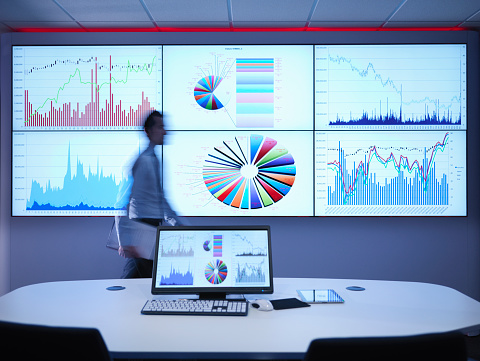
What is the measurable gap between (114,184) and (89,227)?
480 mm

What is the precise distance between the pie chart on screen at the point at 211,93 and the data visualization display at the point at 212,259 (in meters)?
1.90

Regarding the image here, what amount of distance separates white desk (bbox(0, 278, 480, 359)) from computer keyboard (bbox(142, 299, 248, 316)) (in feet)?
0.11

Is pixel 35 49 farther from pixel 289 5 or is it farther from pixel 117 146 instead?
pixel 289 5

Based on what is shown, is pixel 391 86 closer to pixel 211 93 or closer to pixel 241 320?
pixel 211 93

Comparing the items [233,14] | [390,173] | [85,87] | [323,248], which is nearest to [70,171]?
[85,87]

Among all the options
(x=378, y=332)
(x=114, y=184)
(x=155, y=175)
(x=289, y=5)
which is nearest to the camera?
(x=378, y=332)

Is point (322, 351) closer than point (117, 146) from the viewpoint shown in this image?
Yes

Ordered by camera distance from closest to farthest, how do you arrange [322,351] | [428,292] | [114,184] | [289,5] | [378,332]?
1. [322,351]
2. [378,332]
3. [428,292]
4. [289,5]
5. [114,184]

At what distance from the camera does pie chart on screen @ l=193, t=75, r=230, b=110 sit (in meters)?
3.55

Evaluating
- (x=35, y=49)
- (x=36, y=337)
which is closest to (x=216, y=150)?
(x=35, y=49)

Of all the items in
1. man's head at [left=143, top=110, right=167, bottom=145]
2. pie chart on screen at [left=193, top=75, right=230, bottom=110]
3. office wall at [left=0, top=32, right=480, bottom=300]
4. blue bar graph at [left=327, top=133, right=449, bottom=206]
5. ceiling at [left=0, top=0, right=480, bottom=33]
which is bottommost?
office wall at [left=0, top=32, right=480, bottom=300]

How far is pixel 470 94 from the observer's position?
3576mm

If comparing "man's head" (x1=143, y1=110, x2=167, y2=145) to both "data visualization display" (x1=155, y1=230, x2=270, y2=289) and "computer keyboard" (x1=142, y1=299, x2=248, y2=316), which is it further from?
"computer keyboard" (x1=142, y1=299, x2=248, y2=316)

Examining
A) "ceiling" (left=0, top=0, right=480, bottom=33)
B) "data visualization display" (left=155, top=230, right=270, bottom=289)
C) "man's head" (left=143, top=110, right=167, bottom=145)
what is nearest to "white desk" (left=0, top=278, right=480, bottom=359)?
"data visualization display" (left=155, top=230, right=270, bottom=289)
